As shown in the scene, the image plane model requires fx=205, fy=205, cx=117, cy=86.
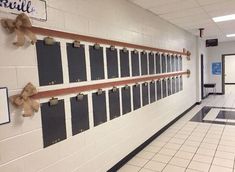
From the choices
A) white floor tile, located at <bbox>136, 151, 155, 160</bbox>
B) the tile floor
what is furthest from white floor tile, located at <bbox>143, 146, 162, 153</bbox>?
white floor tile, located at <bbox>136, 151, 155, 160</bbox>

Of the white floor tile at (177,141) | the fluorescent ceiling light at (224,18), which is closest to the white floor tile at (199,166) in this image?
the white floor tile at (177,141)

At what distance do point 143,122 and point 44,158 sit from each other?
7.75 feet

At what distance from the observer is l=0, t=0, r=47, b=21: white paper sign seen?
1.72m

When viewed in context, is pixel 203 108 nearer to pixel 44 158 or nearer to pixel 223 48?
pixel 223 48

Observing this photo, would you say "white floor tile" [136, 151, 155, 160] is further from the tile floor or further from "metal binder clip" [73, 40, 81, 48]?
"metal binder clip" [73, 40, 81, 48]

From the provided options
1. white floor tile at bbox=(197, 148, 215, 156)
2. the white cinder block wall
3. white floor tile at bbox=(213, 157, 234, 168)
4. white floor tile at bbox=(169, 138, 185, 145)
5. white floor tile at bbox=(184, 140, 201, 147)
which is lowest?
white floor tile at bbox=(213, 157, 234, 168)

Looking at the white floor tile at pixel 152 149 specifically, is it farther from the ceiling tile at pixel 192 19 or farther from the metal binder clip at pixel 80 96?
the ceiling tile at pixel 192 19

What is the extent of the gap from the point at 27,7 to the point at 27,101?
0.87 meters

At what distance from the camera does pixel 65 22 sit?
232 cm

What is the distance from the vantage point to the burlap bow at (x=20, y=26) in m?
1.71

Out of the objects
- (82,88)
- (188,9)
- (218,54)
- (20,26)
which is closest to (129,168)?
(82,88)

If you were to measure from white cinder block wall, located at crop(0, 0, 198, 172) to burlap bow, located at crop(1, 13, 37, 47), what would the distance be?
2.2 inches

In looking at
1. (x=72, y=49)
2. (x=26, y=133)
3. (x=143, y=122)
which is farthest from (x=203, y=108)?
(x=26, y=133)

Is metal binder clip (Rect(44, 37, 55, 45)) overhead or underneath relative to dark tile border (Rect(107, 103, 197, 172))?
overhead
